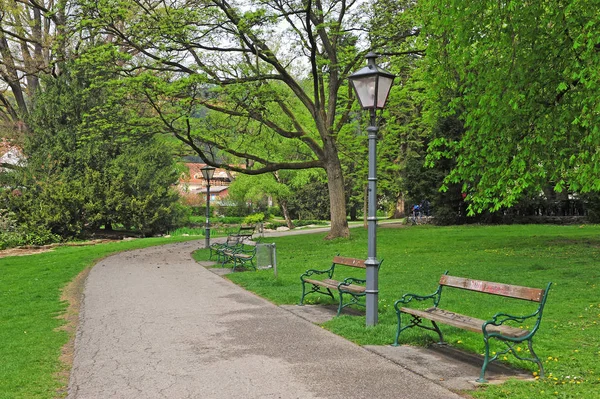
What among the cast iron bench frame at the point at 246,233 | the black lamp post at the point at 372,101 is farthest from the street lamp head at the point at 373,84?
the cast iron bench frame at the point at 246,233

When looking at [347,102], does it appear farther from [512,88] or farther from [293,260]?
[512,88]

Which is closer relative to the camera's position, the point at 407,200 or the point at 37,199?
the point at 37,199

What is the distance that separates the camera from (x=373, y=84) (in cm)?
770

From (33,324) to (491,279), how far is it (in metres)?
9.34

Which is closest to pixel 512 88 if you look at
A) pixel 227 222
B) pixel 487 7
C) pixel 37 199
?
pixel 487 7

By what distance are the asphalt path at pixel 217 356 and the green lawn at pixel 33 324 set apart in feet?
1.05

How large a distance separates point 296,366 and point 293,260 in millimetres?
12198

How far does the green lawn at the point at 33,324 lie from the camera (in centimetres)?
571

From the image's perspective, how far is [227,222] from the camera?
163 feet

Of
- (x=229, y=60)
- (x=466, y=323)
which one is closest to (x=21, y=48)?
(x=229, y=60)

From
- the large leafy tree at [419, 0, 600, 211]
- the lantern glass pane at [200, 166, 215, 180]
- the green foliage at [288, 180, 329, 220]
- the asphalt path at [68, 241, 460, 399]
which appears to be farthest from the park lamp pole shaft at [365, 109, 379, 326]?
the green foliage at [288, 180, 329, 220]

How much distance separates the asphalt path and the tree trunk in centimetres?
1240


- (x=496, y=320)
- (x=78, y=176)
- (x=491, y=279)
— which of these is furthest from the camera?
(x=78, y=176)

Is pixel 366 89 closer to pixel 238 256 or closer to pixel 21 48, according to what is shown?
pixel 238 256
